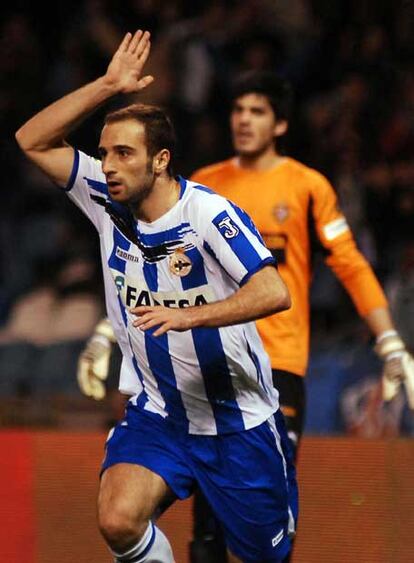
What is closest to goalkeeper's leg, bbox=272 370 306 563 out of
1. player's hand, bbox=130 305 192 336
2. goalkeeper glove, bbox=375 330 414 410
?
goalkeeper glove, bbox=375 330 414 410

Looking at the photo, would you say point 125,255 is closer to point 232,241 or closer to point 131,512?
point 232,241

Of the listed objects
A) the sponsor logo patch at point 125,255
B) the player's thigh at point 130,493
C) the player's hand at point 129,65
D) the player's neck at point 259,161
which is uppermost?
the player's hand at point 129,65

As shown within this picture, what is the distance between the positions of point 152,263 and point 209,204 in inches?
10.9

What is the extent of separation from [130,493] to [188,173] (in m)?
4.85

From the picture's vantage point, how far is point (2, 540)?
22.6 feet

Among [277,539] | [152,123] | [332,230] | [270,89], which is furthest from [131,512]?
[270,89]

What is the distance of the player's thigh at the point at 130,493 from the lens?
4730 mm

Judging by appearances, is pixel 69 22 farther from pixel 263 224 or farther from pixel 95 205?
pixel 95 205

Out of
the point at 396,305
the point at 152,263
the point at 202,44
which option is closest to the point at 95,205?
the point at 152,263

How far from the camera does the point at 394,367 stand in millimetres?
5949

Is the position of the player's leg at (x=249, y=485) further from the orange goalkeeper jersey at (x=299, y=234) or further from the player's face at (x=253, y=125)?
the player's face at (x=253, y=125)

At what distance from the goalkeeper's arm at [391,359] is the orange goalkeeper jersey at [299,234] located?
0.22 feet

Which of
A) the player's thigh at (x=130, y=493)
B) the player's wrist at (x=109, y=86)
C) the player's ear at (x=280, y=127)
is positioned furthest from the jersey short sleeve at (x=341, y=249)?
the player's thigh at (x=130, y=493)

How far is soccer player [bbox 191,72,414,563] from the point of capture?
19.5 ft
